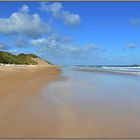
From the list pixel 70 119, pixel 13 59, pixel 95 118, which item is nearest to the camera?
pixel 70 119

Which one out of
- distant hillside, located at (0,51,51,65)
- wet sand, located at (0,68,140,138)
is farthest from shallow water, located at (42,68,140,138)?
distant hillside, located at (0,51,51,65)

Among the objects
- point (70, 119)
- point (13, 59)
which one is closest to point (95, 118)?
point (70, 119)

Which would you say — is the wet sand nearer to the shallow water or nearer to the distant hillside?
the shallow water

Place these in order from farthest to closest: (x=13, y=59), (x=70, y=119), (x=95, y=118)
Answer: (x=13, y=59) < (x=95, y=118) < (x=70, y=119)

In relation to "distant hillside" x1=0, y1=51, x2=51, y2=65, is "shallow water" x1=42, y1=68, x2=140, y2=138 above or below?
below

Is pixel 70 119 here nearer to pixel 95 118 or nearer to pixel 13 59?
pixel 95 118

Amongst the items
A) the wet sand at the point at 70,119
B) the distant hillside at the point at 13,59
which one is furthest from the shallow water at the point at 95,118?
the distant hillside at the point at 13,59

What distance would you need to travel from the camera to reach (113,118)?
584 cm

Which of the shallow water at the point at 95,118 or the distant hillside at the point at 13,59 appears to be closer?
the shallow water at the point at 95,118

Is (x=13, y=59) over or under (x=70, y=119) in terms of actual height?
over

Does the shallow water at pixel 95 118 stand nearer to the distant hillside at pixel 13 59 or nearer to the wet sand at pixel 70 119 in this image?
the wet sand at pixel 70 119

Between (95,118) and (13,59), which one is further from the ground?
(13,59)

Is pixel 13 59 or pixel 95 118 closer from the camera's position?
pixel 95 118

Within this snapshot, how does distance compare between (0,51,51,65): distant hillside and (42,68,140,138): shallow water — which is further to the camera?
(0,51,51,65): distant hillside
